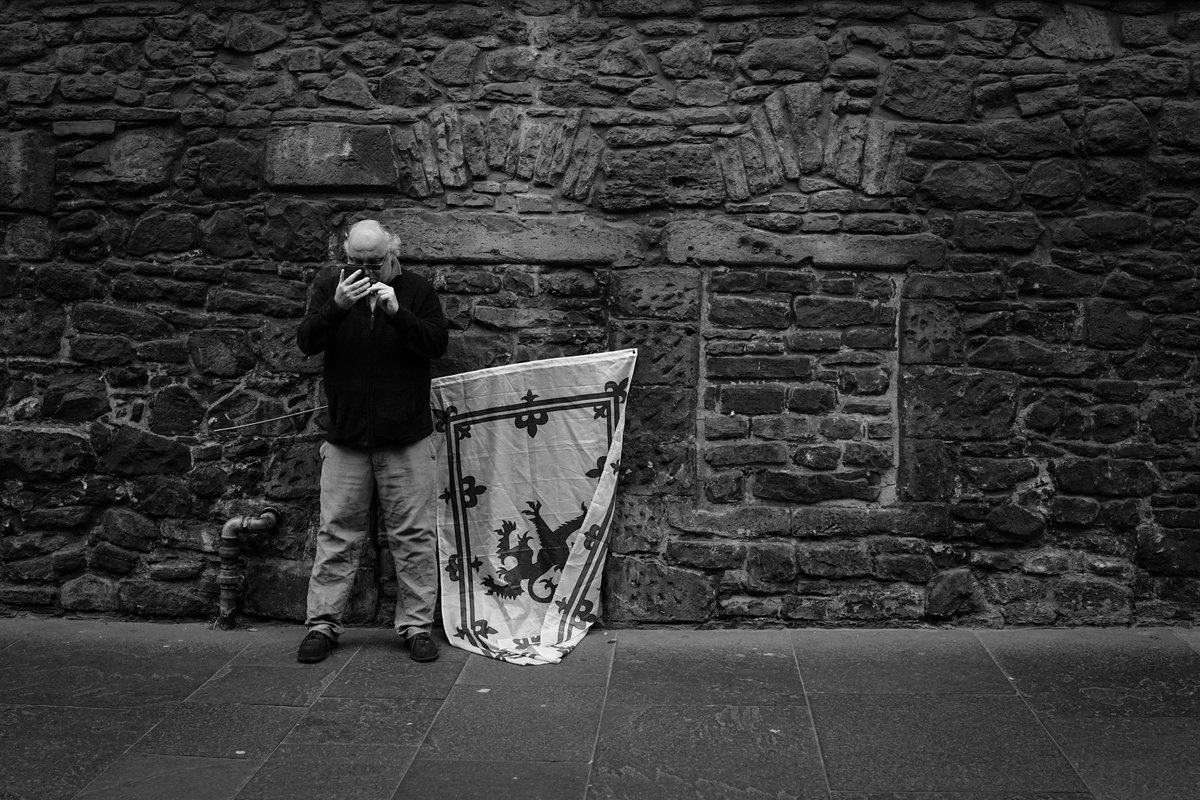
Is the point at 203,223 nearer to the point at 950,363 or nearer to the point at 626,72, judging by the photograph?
the point at 626,72

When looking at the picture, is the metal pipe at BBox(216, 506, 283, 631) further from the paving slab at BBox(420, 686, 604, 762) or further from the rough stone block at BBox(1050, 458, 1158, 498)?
the rough stone block at BBox(1050, 458, 1158, 498)

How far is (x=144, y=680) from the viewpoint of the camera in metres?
4.88

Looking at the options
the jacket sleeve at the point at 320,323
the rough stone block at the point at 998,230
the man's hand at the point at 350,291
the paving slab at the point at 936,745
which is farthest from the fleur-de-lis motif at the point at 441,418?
the rough stone block at the point at 998,230

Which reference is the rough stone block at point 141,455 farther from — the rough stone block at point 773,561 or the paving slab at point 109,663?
the rough stone block at point 773,561

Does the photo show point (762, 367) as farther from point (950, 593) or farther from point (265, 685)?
point (265, 685)

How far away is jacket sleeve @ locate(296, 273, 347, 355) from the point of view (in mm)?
4922

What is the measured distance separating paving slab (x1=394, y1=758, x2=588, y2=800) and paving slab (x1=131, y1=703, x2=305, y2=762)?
2.01 feet

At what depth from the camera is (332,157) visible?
544 centimetres

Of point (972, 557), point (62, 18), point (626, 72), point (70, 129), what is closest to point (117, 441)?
point (70, 129)

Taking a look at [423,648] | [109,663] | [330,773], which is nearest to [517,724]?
[330,773]

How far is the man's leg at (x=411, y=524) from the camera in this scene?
5.16 metres

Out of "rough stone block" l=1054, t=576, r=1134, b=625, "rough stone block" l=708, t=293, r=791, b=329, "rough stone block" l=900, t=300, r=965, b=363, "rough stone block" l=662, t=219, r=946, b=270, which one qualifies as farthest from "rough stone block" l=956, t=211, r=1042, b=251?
"rough stone block" l=1054, t=576, r=1134, b=625

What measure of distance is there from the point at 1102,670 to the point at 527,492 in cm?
256

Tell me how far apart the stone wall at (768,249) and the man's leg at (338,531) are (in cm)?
30
